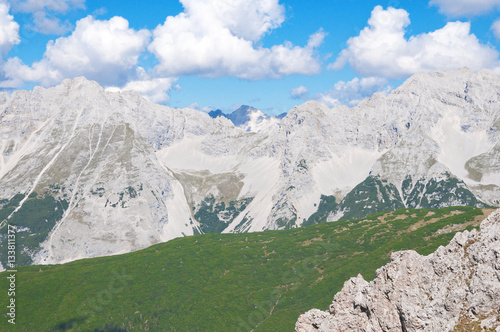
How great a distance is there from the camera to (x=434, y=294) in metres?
53.5

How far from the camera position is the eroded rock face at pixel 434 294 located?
4953 centimetres

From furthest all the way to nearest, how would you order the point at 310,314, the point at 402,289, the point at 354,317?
the point at 310,314 → the point at 354,317 → the point at 402,289

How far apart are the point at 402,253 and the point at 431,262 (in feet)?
15.4

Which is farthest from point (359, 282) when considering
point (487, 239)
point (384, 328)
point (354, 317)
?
point (487, 239)

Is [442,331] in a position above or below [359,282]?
below

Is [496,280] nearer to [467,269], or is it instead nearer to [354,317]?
[467,269]

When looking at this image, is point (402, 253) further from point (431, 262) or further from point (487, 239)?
point (487, 239)

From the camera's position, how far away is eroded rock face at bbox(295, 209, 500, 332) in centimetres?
4953

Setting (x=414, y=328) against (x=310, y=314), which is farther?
(x=310, y=314)

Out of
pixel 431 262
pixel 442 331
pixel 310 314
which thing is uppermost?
pixel 431 262

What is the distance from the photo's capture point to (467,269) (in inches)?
2082

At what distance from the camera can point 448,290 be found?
5250 centimetres

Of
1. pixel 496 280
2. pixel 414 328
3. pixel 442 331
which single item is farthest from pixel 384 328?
pixel 496 280

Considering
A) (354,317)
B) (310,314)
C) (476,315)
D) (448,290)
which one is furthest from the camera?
(310,314)
